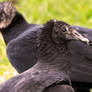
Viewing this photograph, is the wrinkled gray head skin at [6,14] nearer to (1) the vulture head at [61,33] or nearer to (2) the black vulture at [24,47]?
(2) the black vulture at [24,47]

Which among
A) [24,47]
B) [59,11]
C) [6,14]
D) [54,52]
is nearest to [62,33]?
[54,52]

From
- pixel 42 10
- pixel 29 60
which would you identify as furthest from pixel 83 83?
pixel 42 10

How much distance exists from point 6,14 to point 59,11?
12.3ft

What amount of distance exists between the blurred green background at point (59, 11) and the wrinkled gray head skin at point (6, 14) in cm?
275

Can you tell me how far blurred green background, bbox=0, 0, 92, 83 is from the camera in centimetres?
1082

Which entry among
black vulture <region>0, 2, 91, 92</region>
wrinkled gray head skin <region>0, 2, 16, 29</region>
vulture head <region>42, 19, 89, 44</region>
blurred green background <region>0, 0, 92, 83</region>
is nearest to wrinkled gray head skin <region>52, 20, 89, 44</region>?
vulture head <region>42, 19, 89, 44</region>

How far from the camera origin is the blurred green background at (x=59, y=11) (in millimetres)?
10820

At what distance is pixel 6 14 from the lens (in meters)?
7.72

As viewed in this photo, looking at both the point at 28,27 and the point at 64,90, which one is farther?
the point at 28,27

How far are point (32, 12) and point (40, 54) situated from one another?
5746 millimetres

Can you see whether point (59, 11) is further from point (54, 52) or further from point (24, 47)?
point (54, 52)

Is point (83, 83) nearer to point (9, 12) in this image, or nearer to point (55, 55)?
point (55, 55)

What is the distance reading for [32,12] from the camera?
1123 cm

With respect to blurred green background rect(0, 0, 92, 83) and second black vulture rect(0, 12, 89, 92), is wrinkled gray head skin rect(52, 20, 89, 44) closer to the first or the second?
second black vulture rect(0, 12, 89, 92)
